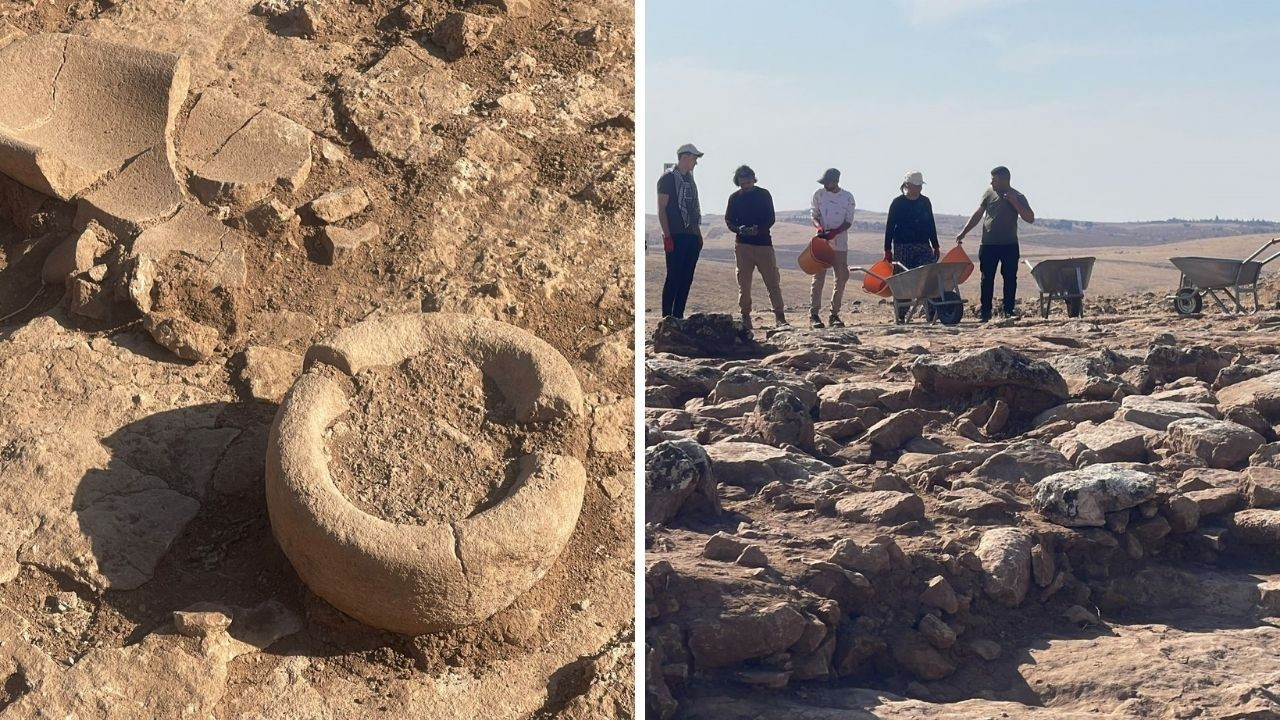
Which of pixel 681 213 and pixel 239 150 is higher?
pixel 239 150

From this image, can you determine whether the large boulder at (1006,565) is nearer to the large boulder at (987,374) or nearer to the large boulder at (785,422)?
the large boulder at (785,422)

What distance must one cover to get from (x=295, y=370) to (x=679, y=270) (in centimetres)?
378

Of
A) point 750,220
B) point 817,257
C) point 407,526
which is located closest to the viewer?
point 407,526

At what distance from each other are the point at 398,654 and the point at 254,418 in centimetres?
90

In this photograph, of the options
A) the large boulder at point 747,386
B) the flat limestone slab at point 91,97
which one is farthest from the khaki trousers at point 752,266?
the flat limestone slab at point 91,97

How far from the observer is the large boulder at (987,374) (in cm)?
505

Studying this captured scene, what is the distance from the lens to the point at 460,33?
4.41m

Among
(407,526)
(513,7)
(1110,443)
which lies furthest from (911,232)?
(407,526)

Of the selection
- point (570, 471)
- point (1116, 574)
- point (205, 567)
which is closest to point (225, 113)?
point (205, 567)

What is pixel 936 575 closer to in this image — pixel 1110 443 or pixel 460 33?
pixel 1110 443

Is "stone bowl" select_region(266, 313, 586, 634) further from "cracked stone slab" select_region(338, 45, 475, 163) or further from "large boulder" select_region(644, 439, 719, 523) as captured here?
"cracked stone slab" select_region(338, 45, 475, 163)

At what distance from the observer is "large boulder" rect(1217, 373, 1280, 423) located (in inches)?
194

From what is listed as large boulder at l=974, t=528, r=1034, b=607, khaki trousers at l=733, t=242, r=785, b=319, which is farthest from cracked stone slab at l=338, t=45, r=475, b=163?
khaki trousers at l=733, t=242, r=785, b=319

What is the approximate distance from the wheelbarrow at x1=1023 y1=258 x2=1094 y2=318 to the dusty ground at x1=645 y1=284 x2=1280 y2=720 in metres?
3.66
